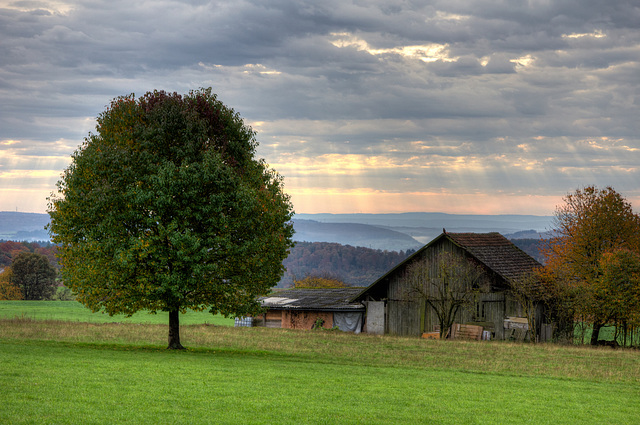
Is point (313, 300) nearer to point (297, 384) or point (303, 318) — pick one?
point (303, 318)

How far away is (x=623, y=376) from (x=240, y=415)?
63.5 ft

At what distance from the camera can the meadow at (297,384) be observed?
15.9 meters

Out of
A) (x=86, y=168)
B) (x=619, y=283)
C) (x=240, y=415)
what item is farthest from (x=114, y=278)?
(x=619, y=283)

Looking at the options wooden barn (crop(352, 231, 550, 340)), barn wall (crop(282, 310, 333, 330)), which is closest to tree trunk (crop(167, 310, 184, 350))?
wooden barn (crop(352, 231, 550, 340))

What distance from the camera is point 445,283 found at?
169 ft

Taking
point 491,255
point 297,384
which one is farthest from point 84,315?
point 297,384

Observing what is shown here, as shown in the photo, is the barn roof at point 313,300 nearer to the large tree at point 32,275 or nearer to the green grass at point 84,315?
the green grass at point 84,315

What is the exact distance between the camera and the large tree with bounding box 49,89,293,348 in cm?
2889

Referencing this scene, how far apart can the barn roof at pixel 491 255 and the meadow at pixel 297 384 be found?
1465cm

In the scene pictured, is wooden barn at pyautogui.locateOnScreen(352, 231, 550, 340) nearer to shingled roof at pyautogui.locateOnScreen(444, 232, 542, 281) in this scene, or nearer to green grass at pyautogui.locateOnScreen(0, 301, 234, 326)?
shingled roof at pyautogui.locateOnScreen(444, 232, 542, 281)

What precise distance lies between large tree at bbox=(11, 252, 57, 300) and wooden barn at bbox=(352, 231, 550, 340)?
7830cm

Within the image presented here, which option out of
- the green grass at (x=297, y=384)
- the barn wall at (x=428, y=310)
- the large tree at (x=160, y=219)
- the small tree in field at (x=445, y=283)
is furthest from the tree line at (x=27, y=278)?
the large tree at (x=160, y=219)

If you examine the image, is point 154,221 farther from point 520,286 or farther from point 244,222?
point 520,286

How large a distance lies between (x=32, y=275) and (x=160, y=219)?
9459 cm
